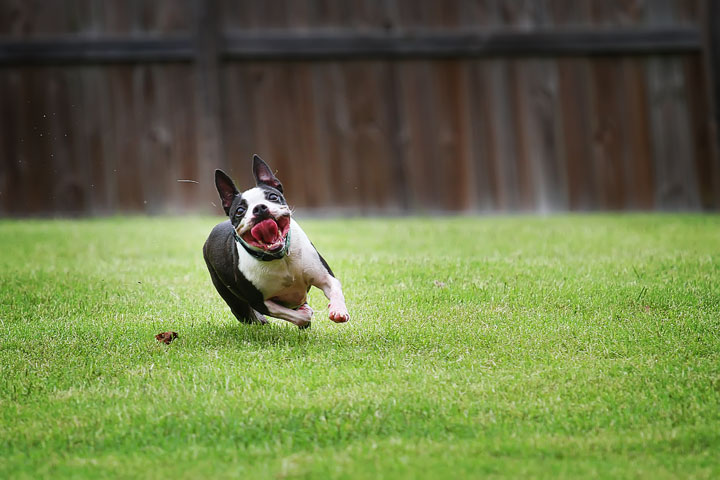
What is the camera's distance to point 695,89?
995 centimetres

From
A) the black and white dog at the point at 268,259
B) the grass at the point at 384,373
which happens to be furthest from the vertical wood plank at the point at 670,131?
the black and white dog at the point at 268,259

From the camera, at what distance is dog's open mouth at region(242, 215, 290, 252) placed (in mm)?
A: 4480

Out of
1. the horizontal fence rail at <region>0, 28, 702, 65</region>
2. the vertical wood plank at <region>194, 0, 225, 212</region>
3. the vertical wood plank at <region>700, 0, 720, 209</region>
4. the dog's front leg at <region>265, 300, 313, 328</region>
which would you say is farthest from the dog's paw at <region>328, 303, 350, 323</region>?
the vertical wood plank at <region>700, 0, 720, 209</region>

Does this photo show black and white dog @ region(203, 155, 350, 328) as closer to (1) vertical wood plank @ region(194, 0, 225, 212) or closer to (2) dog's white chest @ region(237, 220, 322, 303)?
(2) dog's white chest @ region(237, 220, 322, 303)

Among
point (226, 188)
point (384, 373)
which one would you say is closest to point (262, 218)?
point (226, 188)

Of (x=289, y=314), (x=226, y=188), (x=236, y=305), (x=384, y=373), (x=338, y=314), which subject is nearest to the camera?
(x=384, y=373)

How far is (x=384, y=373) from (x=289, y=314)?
714mm

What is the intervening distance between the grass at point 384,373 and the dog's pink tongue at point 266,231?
55 cm

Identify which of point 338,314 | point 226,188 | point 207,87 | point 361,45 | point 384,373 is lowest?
point 384,373

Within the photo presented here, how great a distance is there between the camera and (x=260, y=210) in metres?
4.48

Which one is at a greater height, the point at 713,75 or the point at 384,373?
the point at 713,75

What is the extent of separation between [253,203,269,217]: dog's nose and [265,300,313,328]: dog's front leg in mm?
494

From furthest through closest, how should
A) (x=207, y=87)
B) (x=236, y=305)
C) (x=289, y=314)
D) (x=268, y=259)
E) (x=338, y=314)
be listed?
(x=207, y=87), (x=236, y=305), (x=289, y=314), (x=268, y=259), (x=338, y=314)

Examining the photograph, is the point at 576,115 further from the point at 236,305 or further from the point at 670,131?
the point at 236,305
